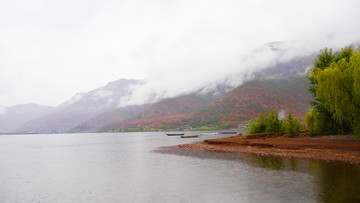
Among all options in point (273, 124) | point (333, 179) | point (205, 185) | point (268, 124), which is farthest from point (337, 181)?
point (268, 124)

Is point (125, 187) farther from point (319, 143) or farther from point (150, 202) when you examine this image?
point (319, 143)

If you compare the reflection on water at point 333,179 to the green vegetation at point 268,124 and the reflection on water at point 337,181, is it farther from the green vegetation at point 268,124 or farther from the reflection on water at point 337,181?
the green vegetation at point 268,124

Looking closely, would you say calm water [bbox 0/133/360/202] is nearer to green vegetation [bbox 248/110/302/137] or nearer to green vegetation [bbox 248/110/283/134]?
green vegetation [bbox 248/110/302/137]

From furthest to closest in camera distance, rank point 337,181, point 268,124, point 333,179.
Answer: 1. point 268,124
2. point 333,179
3. point 337,181

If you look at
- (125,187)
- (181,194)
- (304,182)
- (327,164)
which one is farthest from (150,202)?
(327,164)

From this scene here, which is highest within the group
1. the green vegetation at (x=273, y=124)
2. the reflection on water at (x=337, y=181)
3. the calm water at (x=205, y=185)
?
the green vegetation at (x=273, y=124)

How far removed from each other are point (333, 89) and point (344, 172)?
15894 millimetres

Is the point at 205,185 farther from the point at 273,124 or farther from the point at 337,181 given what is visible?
the point at 273,124

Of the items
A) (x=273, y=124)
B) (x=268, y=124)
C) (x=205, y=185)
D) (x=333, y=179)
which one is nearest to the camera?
(x=333, y=179)

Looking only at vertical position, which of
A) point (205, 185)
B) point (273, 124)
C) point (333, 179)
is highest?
point (273, 124)

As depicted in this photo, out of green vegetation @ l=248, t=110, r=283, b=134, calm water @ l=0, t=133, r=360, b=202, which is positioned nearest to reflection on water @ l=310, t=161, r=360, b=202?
calm water @ l=0, t=133, r=360, b=202

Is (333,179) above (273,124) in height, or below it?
below

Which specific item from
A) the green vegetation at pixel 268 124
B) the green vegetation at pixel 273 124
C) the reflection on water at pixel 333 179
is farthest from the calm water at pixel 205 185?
the green vegetation at pixel 268 124

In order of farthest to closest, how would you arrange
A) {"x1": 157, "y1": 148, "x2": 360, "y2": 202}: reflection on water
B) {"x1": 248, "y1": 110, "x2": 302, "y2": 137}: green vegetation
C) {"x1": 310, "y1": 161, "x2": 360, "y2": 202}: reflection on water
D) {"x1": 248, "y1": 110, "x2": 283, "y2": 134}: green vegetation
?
{"x1": 248, "y1": 110, "x2": 283, "y2": 134}: green vegetation
{"x1": 248, "y1": 110, "x2": 302, "y2": 137}: green vegetation
{"x1": 157, "y1": 148, "x2": 360, "y2": 202}: reflection on water
{"x1": 310, "y1": 161, "x2": 360, "y2": 202}: reflection on water
